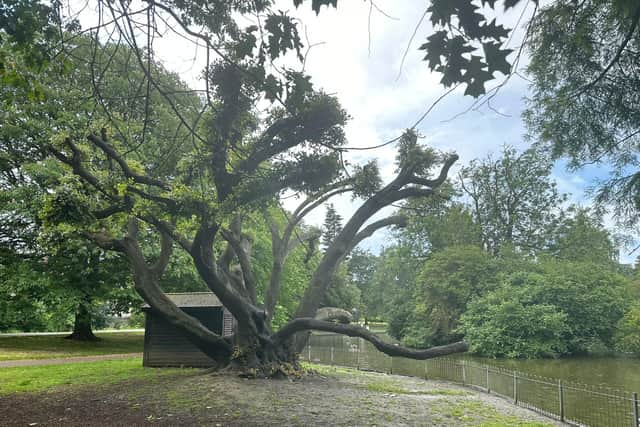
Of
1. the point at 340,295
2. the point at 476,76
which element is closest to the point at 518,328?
the point at 476,76

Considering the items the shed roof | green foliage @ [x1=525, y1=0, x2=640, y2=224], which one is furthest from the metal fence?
the shed roof

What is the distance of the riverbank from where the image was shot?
24.0ft

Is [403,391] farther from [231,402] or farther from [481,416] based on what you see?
[231,402]

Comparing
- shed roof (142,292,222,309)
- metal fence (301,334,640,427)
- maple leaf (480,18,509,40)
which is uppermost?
maple leaf (480,18,509,40)

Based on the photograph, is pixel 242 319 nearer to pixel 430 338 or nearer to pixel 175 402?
pixel 175 402

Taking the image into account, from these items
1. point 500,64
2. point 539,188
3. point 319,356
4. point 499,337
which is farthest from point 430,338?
point 500,64

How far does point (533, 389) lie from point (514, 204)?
73.1ft

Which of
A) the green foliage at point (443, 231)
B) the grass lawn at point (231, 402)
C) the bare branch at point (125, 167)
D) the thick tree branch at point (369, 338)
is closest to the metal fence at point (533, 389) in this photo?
the grass lawn at point (231, 402)

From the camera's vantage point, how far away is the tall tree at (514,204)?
32.8m

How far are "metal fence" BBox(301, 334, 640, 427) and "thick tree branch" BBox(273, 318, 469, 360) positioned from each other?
2.49 m

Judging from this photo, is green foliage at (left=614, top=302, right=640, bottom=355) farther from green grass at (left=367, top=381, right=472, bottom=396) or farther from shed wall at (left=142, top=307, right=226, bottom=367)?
shed wall at (left=142, top=307, right=226, bottom=367)

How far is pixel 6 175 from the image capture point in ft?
62.4

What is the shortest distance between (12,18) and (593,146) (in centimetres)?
682

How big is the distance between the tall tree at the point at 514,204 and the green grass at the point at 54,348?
79.5ft
